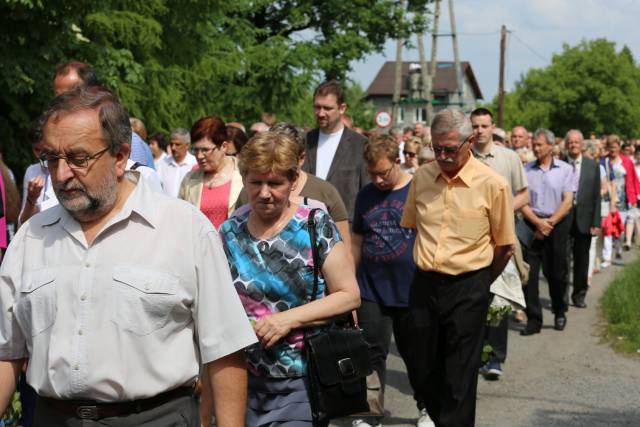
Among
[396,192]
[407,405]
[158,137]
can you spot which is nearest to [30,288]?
[396,192]

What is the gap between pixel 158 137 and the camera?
1506 centimetres

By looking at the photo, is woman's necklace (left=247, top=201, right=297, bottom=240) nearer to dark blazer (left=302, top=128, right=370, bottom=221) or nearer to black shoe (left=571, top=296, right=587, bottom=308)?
dark blazer (left=302, top=128, right=370, bottom=221)

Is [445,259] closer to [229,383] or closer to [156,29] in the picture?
[229,383]

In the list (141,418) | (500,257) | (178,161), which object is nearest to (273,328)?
(141,418)

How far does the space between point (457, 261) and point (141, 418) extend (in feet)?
10.1

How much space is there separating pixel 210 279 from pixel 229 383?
340 mm

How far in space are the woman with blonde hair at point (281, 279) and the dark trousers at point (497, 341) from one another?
4.37 m

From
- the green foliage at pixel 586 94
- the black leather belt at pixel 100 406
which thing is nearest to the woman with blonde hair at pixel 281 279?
the black leather belt at pixel 100 406

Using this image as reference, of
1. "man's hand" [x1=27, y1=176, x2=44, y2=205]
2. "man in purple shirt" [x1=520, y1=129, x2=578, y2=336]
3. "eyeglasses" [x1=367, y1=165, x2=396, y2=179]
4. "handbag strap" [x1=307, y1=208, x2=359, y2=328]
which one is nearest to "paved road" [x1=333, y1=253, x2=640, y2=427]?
"man in purple shirt" [x1=520, y1=129, x2=578, y2=336]

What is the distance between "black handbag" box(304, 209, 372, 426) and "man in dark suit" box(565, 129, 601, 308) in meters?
8.14

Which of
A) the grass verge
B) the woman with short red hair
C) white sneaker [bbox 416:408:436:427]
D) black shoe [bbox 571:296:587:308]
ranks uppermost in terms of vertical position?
the woman with short red hair

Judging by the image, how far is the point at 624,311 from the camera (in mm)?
10898

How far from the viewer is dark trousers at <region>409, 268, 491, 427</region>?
584 centimetres

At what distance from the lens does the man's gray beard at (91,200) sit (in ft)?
10.0
